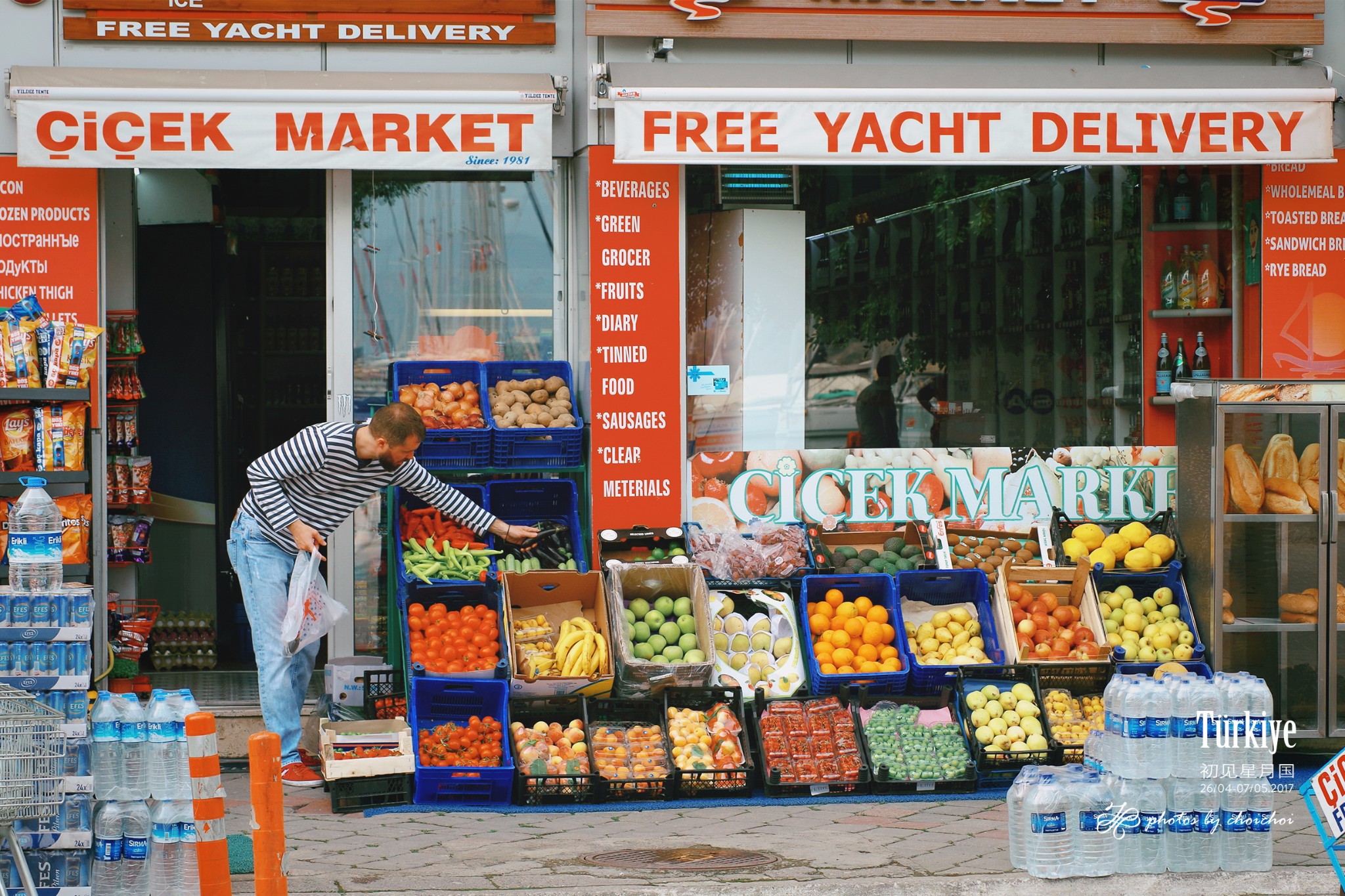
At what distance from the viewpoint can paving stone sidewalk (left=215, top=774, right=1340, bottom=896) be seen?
18.3ft

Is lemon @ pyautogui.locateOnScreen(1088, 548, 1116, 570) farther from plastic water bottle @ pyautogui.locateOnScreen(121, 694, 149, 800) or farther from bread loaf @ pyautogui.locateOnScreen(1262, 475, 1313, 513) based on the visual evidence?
plastic water bottle @ pyautogui.locateOnScreen(121, 694, 149, 800)

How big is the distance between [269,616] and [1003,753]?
382 cm

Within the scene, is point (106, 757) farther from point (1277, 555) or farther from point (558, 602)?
point (1277, 555)

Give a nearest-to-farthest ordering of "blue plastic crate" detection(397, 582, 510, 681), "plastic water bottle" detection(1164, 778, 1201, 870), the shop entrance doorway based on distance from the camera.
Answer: "plastic water bottle" detection(1164, 778, 1201, 870) < "blue plastic crate" detection(397, 582, 510, 681) < the shop entrance doorway

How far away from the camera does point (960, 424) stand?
30.1 feet

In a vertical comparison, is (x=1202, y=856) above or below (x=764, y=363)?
below

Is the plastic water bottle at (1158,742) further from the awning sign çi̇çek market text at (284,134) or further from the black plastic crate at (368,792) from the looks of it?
the awning sign çi̇çek market text at (284,134)

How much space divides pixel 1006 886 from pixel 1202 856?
0.84 m

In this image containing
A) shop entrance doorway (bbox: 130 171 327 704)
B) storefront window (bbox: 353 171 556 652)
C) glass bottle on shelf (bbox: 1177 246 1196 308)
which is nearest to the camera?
storefront window (bbox: 353 171 556 652)

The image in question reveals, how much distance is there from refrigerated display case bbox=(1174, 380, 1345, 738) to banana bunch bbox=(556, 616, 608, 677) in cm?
340

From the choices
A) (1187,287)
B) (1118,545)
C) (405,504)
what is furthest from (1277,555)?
(405,504)

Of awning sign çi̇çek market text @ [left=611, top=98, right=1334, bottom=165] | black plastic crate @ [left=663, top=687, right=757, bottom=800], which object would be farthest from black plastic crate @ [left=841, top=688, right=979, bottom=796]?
awning sign çi̇çek market text @ [left=611, top=98, right=1334, bottom=165]

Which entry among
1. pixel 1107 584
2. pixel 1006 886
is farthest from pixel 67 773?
pixel 1107 584

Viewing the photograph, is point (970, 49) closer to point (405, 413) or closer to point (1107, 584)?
point (1107, 584)
